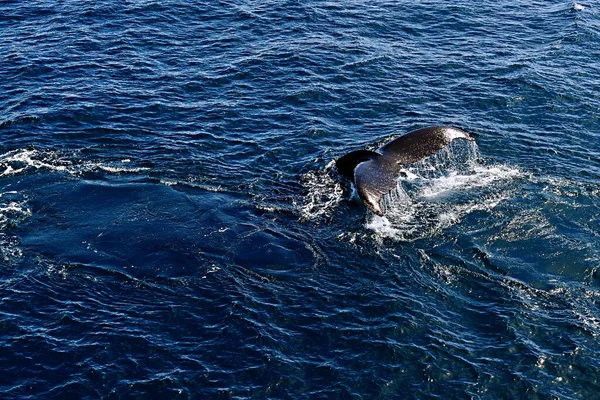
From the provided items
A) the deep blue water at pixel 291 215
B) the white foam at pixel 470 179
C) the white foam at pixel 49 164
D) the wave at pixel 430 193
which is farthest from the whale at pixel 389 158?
the white foam at pixel 49 164

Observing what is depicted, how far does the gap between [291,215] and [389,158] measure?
18.1 ft

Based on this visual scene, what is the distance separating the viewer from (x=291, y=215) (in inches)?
1459

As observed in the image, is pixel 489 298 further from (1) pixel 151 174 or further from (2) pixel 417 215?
(1) pixel 151 174

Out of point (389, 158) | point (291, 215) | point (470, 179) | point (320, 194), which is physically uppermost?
point (389, 158)

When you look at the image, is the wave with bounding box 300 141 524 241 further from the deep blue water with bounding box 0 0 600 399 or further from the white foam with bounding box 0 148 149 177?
the white foam with bounding box 0 148 149 177

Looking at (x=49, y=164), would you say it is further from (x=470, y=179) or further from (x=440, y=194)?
(x=470, y=179)

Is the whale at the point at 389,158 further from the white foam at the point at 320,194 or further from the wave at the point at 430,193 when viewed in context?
the wave at the point at 430,193

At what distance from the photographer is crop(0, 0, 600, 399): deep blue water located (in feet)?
95.6

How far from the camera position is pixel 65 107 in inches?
1863

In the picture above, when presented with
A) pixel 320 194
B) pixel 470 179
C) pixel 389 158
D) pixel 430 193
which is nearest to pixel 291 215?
pixel 320 194

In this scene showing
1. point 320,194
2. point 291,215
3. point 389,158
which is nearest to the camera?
point 389,158

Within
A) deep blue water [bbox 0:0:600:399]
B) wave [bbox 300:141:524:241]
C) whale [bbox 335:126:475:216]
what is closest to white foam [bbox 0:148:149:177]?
deep blue water [bbox 0:0:600:399]

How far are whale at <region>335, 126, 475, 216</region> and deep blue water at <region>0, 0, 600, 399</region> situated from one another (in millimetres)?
2739

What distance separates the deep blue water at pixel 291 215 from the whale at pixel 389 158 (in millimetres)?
2739
